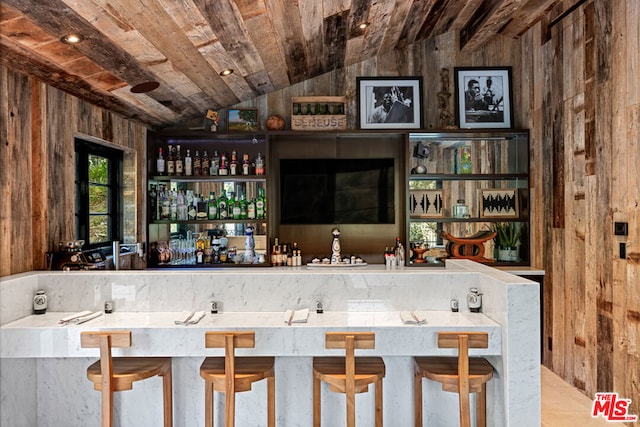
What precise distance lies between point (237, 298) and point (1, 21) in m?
1.79

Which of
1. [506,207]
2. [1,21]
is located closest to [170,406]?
[1,21]

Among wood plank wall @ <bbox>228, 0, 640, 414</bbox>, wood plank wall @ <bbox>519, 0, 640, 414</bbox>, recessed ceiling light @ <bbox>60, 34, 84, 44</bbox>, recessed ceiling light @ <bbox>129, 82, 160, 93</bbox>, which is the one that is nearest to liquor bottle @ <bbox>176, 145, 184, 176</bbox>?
wood plank wall @ <bbox>228, 0, 640, 414</bbox>

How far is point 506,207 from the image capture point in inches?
162

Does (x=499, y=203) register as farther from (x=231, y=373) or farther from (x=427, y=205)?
(x=231, y=373)

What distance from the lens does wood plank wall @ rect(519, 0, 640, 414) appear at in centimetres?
269

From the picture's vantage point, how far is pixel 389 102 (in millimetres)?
4199

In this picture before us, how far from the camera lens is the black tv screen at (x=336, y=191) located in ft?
14.3

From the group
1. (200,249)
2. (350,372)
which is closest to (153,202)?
(200,249)

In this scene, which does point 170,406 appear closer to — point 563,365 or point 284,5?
point 284,5

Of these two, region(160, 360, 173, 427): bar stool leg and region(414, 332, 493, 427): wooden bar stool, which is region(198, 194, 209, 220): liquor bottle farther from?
region(414, 332, 493, 427): wooden bar stool

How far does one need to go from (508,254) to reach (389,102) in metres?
1.87

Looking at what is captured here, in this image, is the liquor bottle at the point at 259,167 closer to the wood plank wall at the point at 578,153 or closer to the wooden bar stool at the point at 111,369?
the wood plank wall at the point at 578,153

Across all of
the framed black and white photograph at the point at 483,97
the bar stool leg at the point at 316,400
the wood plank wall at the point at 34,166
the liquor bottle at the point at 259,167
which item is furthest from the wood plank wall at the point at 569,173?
the bar stool leg at the point at 316,400

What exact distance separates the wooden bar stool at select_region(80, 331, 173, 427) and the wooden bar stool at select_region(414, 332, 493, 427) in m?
1.39
